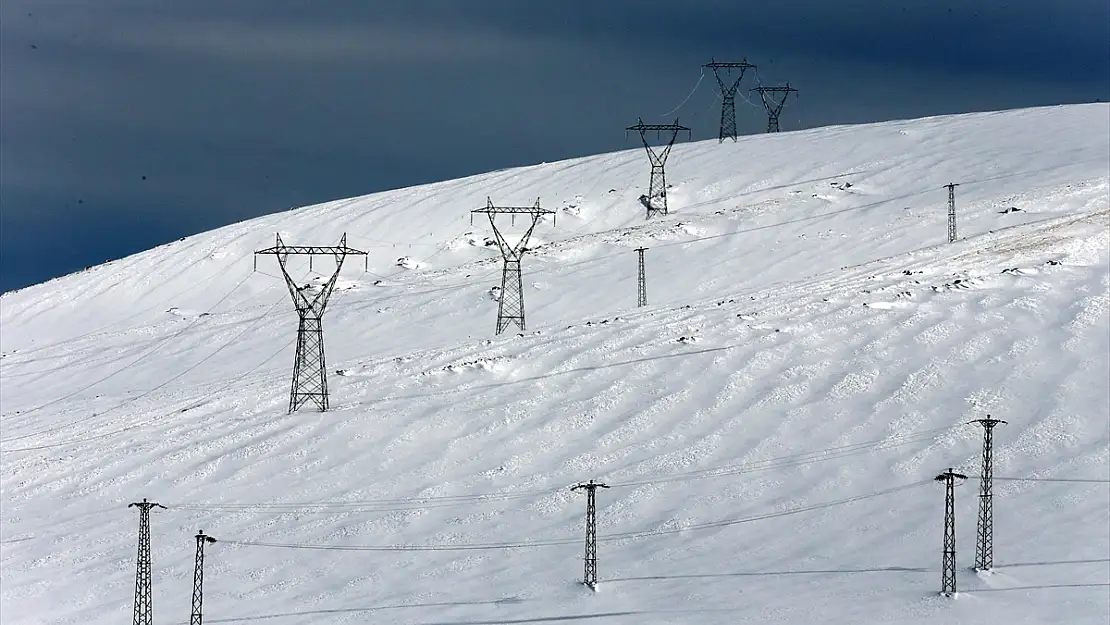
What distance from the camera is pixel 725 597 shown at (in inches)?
1825

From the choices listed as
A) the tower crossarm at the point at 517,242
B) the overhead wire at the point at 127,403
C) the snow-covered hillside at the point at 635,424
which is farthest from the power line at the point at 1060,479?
the overhead wire at the point at 127,403

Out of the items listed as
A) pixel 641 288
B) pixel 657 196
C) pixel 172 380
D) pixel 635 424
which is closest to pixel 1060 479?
pixel 635 424

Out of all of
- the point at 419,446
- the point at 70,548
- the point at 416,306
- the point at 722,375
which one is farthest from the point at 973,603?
the point at 416,306

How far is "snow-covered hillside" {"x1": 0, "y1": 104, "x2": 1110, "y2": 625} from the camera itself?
160 feet

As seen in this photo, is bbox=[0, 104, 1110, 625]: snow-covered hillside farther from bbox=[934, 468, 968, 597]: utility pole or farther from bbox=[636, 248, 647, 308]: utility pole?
bbox=[636, 248, 647, 308]: utility pole

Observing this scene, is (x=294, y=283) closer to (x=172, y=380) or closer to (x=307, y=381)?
(x=172, y=380)

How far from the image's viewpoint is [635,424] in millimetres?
60156

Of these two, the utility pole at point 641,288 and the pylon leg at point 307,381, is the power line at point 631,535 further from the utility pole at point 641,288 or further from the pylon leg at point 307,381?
the utility pole at point 641,288

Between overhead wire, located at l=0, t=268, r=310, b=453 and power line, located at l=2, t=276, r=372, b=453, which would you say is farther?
overhead wire, located at l=0, t=268, r=310, b=453

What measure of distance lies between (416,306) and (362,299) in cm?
557

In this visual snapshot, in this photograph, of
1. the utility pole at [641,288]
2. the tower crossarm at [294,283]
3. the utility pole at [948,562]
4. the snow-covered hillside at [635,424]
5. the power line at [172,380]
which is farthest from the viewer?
the utility pole at [641,288]

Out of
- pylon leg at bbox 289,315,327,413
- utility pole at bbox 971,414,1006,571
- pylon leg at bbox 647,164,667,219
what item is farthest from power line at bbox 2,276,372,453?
utility pole at bbox 971,414,1006,571

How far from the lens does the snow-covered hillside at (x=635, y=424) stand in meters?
48.7

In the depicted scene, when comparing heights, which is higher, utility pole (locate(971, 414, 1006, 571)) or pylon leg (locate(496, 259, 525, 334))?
pylon leg (locate(496, 259, 525, 334))
